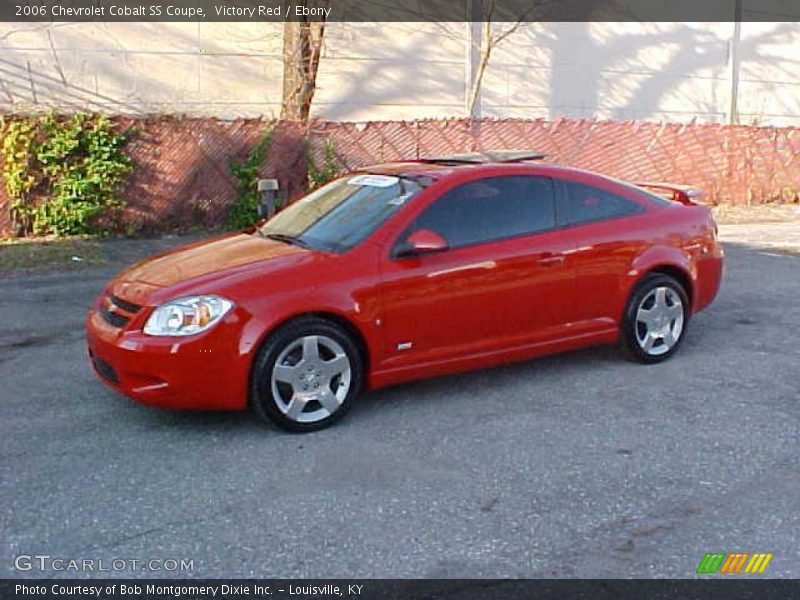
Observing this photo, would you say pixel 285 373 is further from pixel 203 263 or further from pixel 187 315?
pixel 203 263

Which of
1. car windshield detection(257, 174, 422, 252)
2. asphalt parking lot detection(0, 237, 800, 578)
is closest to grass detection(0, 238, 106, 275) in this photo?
asphalt parking lot detection(0, 237, 800, 578)

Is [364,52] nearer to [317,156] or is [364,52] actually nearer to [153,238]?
[317,156]

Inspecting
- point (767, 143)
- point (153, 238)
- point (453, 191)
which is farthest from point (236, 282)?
point (767, 143)

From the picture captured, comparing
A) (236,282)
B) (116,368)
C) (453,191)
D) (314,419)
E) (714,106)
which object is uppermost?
(714,106)

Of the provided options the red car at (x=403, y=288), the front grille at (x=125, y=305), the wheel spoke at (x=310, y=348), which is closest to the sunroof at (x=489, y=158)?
the red car at (x=403, y=288)

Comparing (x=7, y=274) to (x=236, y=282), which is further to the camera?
(x=7, y=274)

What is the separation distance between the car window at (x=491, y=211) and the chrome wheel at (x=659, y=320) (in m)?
0.99

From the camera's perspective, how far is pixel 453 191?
18.5 ft

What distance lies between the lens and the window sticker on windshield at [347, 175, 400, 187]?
5.85 meters

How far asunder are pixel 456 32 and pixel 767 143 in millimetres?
7414

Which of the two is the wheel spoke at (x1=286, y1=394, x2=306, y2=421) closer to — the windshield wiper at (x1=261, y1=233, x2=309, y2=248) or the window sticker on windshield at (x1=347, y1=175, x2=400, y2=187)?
the windshield wiper at (x1=261, y1=233, x2=309, y2=248)

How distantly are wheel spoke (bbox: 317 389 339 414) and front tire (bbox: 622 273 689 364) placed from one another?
232 centimetres

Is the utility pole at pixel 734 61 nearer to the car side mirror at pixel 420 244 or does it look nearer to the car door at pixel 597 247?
the car door at pixel 597 247

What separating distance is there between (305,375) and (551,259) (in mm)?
1888
